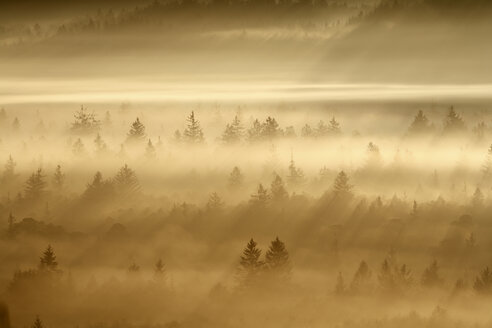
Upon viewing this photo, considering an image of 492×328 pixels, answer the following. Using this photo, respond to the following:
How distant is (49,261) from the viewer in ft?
626

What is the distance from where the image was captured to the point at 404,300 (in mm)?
176375

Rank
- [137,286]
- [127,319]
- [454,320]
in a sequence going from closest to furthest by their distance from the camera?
[127,319] → [454,320] → [137,286]

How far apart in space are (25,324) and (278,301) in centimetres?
4686

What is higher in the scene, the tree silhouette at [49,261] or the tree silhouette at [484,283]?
the tree silhouette at [49,261]

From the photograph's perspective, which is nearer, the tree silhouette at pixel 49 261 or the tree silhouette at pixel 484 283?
the tree silhouette at pixel 484 283

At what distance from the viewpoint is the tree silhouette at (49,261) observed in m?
187

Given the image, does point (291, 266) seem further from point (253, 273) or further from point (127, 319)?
point (127, 319)

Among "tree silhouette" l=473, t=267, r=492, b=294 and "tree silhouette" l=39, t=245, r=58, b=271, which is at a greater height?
"tree silhouette" l=39, t=245, r=58, b=271

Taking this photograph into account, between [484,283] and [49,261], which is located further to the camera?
[49,261]

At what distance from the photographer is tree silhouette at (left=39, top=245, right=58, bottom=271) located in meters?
187

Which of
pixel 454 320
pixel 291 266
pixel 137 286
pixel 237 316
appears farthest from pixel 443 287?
pixel 137 286

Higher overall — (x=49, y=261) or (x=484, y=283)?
(x=49, y=261)

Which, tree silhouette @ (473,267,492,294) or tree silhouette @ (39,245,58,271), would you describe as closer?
tree silhouette @ (473,267,492,294)

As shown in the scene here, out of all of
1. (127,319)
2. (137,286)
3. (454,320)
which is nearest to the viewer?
(127,319)
